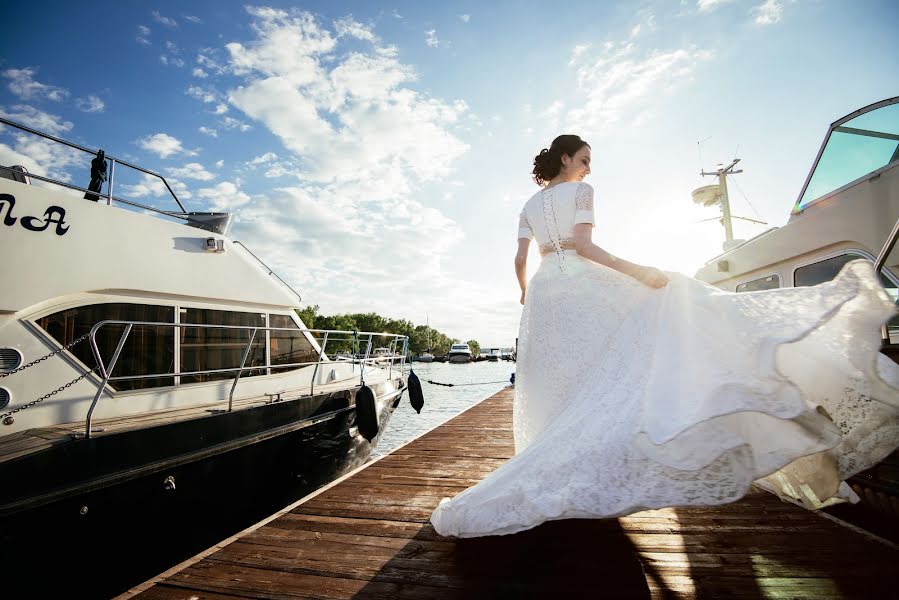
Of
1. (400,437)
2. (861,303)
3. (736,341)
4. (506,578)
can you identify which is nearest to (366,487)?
(506,578)

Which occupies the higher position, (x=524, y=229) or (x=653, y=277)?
(x=524, y=229)

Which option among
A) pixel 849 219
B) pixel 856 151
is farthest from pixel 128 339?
pixel 856 151

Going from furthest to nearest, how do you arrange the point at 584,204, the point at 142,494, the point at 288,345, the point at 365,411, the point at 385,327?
the point at 385,327 → the point at 288,345 → the point at 365,411 → the point at 142,494 → the point at 584,204

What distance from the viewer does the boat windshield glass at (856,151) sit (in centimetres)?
375

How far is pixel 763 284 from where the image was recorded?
200 inches

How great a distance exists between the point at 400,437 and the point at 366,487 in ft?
31.9

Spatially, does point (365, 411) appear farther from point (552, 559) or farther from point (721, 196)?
point (721, 196)

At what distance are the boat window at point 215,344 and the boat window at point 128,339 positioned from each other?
19 centimetres

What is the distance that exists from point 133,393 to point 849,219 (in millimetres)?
7097

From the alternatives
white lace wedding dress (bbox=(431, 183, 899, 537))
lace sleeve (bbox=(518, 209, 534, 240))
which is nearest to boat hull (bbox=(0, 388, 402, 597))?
white lace wedding dress (bbox=(431, 183, 899, 537))

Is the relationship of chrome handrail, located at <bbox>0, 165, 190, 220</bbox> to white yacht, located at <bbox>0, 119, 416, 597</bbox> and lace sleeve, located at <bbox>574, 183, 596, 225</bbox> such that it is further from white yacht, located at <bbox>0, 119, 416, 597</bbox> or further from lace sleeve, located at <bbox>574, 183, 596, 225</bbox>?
lace sleeve, located at <bbox>574, 183, 596, 225</bbox>

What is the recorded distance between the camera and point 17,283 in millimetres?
3619

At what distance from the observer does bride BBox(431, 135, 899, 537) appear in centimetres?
157

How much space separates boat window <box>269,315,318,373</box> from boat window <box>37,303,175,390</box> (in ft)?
5.01
